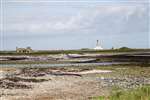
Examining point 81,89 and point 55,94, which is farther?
point 81,89

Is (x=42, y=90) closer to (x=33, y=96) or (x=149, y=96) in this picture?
(x=33, y=96)

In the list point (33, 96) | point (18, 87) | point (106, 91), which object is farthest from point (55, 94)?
point (18, 87)

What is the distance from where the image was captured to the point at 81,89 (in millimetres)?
27297

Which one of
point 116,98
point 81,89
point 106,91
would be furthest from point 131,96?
point 81,89

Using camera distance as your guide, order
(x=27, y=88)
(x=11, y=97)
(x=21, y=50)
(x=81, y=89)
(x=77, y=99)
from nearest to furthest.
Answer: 1. (x=77, y=99)
2. (x=11, y=97)
3. (x=81, y=89)
4. (x=27, y=88)
5. (x=21, y=50)

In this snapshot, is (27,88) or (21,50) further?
(21,50)

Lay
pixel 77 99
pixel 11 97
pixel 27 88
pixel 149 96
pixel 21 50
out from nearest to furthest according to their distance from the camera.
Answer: pixel 149 96 < pixel 77 99 < pixel 11 97 < pixel 27 88 < pixel 21 50

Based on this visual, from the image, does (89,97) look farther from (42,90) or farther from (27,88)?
(27,88)

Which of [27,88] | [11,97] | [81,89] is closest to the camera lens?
[11,97]

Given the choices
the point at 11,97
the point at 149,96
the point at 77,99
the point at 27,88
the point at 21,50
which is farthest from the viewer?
the point at 21,50

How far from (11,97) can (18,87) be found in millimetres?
5782

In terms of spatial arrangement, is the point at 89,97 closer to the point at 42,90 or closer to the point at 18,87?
the point at 42,90

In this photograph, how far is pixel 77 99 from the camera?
22672 mm

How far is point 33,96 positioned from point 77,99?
341cm
